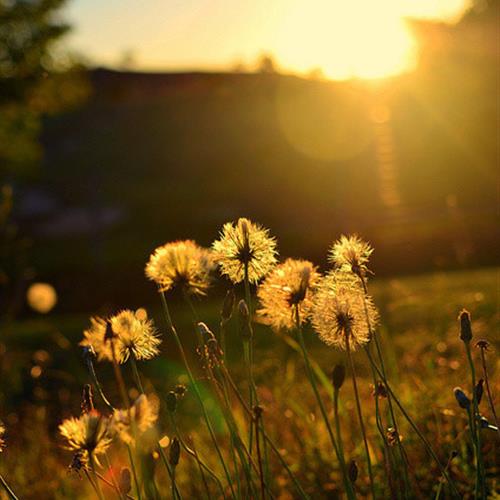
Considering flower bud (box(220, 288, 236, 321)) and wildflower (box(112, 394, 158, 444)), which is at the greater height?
flower bud (box(220, 288, 236, 321))

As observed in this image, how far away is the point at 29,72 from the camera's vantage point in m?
22.5

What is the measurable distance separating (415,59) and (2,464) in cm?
3783

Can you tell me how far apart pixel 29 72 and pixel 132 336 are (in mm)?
22219

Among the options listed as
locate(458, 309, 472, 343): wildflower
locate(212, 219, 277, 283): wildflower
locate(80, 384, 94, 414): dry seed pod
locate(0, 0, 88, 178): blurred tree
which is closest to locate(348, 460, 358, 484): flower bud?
locate(458, 309, 472, 343): wildflower

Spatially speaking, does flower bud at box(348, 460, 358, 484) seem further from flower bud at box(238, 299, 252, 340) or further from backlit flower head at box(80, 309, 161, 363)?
backlit flower head at box(80, 309, 161, 363)

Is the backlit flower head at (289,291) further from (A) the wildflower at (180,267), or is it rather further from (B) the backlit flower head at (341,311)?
(A) the wildflower at (180,267)

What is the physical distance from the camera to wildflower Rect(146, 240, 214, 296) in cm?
186

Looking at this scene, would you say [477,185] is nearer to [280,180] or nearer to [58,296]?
[280,180]

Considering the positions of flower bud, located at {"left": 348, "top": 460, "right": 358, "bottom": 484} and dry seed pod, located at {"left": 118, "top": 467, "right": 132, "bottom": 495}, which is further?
flower bud, located at {"left": 348, "top": 460, "right": 358, "bottom": 484}

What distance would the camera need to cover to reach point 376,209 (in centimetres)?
3375

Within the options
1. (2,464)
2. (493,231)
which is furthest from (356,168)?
(2,464)

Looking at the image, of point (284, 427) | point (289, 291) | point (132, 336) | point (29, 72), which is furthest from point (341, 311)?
point (29, 72)

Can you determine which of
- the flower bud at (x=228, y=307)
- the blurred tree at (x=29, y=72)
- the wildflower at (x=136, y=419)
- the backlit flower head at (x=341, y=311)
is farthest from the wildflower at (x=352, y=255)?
the blurred tree at (x=29, y=72)

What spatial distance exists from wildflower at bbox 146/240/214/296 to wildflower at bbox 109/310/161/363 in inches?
4.5
